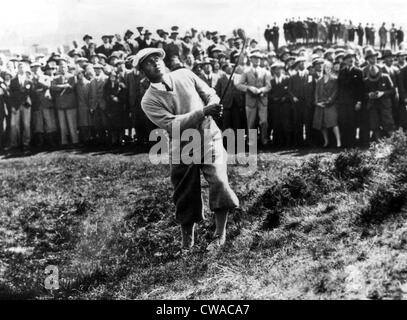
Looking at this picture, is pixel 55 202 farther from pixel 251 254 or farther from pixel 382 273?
pixel 382 273

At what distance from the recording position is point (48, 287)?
22.4ft

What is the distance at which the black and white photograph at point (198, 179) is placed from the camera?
5.77 meters

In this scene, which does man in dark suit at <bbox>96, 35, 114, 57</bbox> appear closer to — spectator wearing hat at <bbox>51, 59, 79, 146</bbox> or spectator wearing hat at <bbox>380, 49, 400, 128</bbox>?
spectator wearing hat at <bbox>51, 59, 79, 146</bbox>

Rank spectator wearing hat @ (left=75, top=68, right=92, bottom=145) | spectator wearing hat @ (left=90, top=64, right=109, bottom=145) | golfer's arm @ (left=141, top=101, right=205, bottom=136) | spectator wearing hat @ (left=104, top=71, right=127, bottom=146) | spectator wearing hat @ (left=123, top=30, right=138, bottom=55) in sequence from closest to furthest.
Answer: golfer's arm @ (left=141, top=101, right=205, bottom=136) < spectator wearing hat @ (left=104, top=71, right=127, bottom=146) < spectator wearing hat @ (left=90, top=64, right=109, bottom=145) < spectator wearing hat @ (left=75, top=68, right=92, bottom=145) < spectator wearing hat @ (left=123, top=30, right=138, bottom=55)

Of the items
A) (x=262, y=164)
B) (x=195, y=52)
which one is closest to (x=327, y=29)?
(x=195, y=52)

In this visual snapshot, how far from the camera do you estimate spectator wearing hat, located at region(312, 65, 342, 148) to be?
11.4 meters

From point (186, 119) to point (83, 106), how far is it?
8013 millimetres

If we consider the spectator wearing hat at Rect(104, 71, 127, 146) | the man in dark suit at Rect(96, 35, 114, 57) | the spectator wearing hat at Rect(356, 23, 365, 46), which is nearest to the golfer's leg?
the spectator wearing hat at Rect(104, 71, 127, 146)

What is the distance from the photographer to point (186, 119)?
20.2 ft

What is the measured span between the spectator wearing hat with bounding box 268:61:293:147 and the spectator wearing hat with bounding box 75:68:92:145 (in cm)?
428

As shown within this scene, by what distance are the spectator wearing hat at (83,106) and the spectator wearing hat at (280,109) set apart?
4.28 meters

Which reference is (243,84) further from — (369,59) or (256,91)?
(369,59)

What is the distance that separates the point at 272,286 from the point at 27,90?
10.0 meters

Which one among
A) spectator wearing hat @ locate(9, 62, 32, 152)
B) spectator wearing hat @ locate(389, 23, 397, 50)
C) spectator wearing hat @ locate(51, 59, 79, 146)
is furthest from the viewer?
spectator wearing hat @ locate(389, 23, 397, 50)
